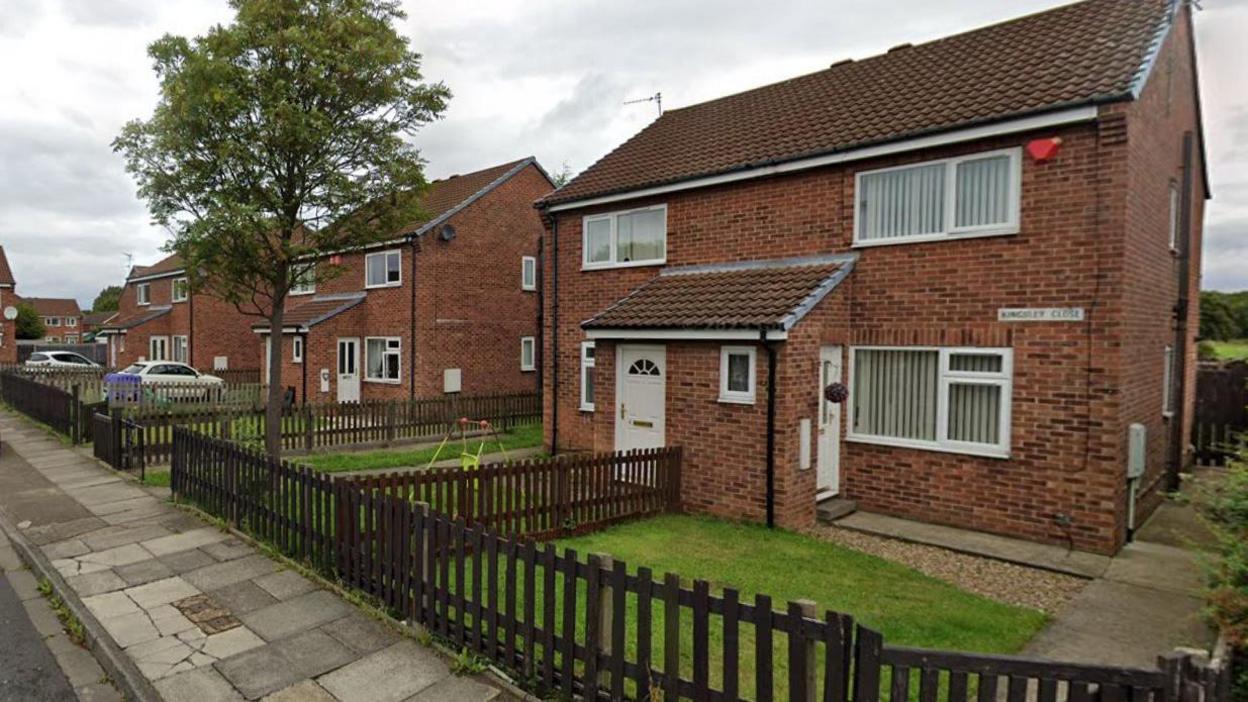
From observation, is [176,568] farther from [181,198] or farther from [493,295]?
[493,295]

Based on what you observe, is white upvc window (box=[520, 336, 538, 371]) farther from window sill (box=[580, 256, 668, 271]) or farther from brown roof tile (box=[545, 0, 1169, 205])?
window sill (box=[580, 256, 668, 271])

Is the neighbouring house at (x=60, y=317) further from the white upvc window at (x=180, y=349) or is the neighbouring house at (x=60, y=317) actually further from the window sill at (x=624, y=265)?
the window sill at (x=624, y=265)

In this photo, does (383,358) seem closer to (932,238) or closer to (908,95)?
(908,95)

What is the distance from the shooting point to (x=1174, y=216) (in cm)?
1061

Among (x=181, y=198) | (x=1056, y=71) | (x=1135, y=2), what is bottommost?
(x=181, y=198)

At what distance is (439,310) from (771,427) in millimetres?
14460

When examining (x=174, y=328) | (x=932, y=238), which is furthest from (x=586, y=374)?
(x=174, y=328)

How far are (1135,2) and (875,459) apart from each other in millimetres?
7607

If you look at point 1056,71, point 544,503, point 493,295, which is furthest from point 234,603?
point 493,295

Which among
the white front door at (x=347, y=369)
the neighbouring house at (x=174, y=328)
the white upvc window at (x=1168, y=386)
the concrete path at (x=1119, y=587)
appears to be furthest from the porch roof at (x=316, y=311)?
the white upvc window at (x=1168, y=386)

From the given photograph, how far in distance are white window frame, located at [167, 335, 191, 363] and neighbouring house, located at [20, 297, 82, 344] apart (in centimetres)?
7255

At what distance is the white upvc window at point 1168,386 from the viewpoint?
1095 cm

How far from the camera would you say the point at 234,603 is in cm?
604

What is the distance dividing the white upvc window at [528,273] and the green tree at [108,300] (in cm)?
11206
